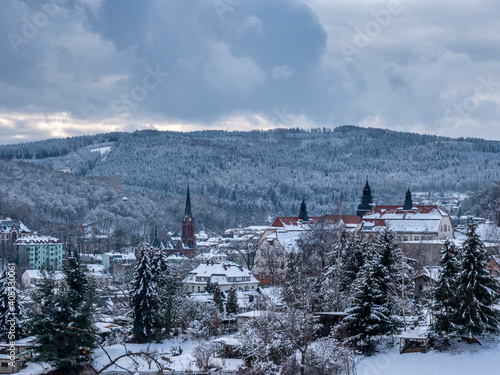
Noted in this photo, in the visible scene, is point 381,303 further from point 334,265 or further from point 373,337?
point 334,265

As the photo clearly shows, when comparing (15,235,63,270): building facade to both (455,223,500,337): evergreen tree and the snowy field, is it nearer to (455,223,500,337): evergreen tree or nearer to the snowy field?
the snowy field

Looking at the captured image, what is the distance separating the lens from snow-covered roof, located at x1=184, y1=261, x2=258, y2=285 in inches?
2977

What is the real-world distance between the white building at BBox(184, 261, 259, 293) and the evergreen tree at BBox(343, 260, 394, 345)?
3720 cm

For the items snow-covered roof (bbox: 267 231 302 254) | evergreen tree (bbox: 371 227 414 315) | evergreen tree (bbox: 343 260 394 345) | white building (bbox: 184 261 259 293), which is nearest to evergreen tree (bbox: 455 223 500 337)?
evergreen tree (bbox: 371 227 414 315)

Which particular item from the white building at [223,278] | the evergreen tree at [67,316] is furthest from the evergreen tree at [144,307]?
the white building at [223,278]

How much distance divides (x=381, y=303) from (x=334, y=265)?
9.66m

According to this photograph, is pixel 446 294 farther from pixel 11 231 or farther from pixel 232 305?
pixel 11 231

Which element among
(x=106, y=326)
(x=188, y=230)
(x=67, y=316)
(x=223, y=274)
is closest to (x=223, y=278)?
(x=223, y=274)

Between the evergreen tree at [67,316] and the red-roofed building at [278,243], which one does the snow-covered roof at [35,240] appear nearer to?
the red-roofed building at [278,243]

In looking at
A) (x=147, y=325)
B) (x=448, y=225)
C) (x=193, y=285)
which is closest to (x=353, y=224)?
(x=448, y=225)

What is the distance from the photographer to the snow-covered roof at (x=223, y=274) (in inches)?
2977

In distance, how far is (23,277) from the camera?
293 feet

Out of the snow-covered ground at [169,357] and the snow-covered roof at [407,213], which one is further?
the snow-covered roof at [407,213]

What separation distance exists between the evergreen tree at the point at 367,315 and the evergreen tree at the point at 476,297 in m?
4.32
